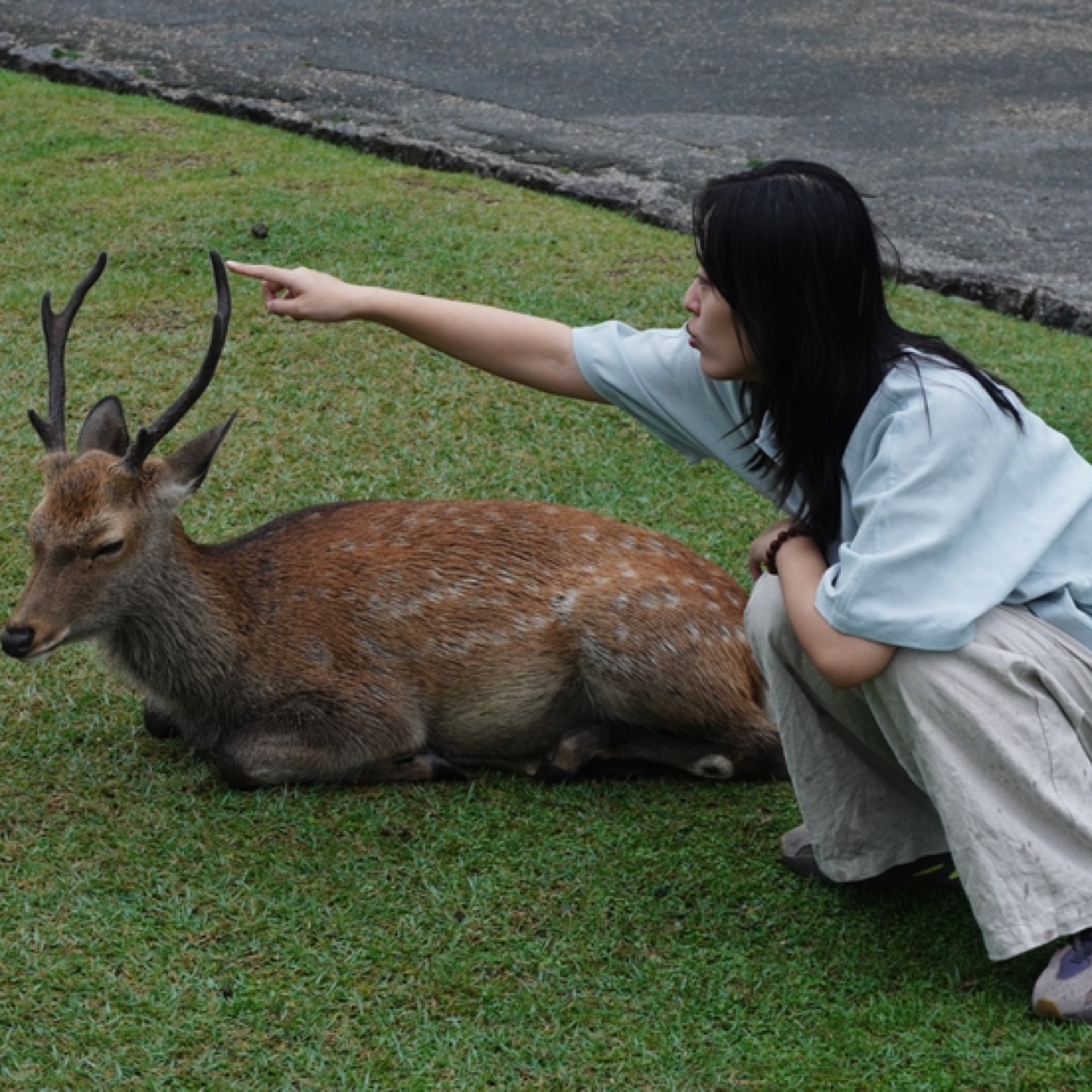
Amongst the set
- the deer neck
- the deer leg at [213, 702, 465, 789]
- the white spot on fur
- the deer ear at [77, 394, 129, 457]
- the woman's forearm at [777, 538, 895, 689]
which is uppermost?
the woman's forearm at [777, 538, 895, 689]

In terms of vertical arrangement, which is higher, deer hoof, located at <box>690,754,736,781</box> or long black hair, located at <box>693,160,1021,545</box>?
long black hair, located at <box>693,160,1021,545</box>

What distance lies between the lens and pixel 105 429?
186 inches

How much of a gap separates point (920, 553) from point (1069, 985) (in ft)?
2.97

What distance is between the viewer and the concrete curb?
7.87m

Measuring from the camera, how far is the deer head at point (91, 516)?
14.4ft

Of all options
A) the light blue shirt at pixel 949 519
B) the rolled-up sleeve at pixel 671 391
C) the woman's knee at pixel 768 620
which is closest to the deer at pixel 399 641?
the rolled-up sleeve at pixel 671 391

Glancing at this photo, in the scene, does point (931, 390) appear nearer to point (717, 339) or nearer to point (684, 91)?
point (717, 339)

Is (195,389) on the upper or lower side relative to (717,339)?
lower

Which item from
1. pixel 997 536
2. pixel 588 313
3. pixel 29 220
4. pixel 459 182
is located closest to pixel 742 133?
pixel 459 182

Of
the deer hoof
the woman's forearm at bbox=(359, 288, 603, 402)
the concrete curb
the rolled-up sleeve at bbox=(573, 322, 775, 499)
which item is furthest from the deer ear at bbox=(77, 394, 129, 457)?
the concrete curb

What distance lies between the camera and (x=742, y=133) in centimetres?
1035

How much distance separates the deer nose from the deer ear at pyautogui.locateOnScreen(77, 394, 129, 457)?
0.57 m

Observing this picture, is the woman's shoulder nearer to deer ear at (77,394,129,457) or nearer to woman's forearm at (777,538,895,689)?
woman's forearm at (777,538,895,689)

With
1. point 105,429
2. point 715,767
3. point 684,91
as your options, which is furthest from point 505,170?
point 715,767
